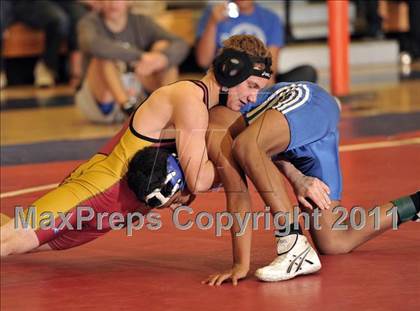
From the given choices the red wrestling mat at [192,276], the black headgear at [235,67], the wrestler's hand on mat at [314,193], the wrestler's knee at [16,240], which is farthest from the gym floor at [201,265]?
the black headgear at [235,67]

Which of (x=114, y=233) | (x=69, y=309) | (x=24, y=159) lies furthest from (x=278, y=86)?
(x=24, y=159)

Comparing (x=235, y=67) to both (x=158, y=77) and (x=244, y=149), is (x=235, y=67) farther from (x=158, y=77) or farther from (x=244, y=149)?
(x=158, y=77)

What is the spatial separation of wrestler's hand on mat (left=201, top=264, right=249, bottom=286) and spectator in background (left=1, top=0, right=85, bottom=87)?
6566 mm

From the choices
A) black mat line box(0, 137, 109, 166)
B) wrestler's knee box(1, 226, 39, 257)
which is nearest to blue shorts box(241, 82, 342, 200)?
wrestler's knee box(1, 226, 39, 257)

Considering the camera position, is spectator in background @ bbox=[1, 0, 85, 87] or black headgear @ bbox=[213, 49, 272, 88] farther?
spectator in background @ bbox=[1, 0, 85, 87]

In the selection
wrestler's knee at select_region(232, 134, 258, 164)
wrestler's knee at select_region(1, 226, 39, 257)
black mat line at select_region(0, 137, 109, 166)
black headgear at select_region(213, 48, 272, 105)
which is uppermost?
black headgear at select_region(213, 48, 272, 105)

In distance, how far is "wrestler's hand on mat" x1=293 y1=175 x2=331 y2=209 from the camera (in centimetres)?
443

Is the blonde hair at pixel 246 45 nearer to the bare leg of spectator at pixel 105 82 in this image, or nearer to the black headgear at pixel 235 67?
the black headgear at pixel 235 67

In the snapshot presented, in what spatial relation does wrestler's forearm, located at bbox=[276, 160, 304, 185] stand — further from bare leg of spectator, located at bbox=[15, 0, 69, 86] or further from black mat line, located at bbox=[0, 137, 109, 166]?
bare leg of spectator, located at bbox=[15, 0, 69, 86]

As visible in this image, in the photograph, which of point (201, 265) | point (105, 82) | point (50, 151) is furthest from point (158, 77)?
point (201, 265)

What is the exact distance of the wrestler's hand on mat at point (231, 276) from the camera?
13.5 feet

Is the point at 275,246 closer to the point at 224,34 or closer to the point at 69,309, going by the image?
the point at 69,309

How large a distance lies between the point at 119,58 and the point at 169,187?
13.6 ft

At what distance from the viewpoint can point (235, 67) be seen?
4.28 metres
